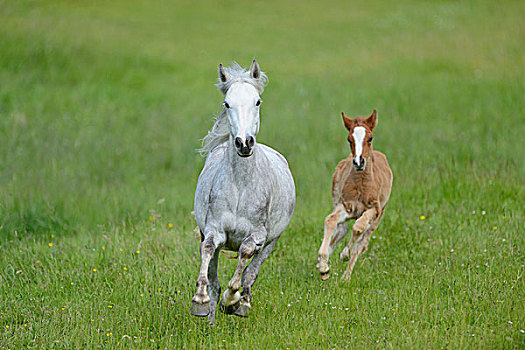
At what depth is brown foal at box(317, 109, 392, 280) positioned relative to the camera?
23.2 feet

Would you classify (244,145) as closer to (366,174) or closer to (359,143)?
(359,143)

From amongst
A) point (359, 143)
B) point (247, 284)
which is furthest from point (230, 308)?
point (359, 143)

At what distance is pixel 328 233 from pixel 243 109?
230cm

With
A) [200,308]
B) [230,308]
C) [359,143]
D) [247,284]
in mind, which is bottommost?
[230,308]

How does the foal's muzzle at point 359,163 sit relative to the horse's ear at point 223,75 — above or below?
below

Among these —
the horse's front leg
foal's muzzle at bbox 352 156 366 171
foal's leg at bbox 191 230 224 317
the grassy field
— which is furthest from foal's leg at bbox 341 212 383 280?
foal's leg at bbox 191 230 224 317

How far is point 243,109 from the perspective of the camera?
5359 mm

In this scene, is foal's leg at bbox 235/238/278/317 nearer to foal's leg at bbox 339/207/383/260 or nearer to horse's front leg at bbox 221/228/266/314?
horse's front leg at bbox 221/228/266/314

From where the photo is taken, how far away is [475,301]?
6496 mm

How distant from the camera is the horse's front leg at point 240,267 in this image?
5.61m

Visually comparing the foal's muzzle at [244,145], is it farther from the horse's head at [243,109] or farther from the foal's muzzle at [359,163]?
the foal's muzzle at [359,163]

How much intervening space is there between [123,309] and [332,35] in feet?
73.9

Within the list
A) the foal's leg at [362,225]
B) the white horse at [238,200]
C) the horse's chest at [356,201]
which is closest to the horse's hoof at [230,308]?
the white horse at [238,200]

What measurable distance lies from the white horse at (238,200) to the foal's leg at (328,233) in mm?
672
